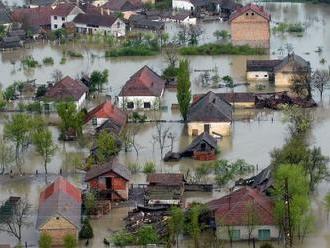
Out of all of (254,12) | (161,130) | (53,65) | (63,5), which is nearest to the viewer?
(161,130)

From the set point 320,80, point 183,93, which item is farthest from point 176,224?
point 320,80

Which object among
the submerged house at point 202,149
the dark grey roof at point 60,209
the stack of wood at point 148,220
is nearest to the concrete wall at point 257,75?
the submerged house at point 202,149

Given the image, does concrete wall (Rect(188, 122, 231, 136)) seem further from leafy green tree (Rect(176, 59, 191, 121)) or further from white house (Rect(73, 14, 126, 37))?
white house (Rect(73, 14, 126, 37))

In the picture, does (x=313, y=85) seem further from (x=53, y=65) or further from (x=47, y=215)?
(x=47, y=215)

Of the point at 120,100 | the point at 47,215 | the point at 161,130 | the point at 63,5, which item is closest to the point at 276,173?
the point at 47,215

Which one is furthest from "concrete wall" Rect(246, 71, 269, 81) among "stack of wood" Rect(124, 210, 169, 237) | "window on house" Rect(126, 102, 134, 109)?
"stack of wood" Rect(124, 210, 169, 237)

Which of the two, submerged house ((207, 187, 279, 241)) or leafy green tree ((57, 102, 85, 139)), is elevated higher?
leafy green tree ((57, 102, 85, 139))
